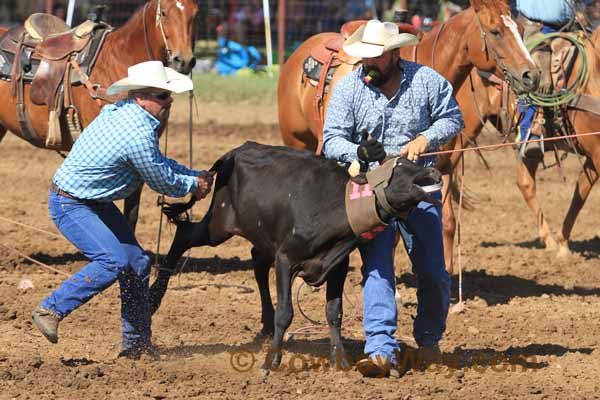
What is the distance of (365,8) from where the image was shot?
21.5 meters

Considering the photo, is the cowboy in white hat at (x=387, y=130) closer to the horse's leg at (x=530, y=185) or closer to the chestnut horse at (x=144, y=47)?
the chestnut horse at (x=144, y=47)

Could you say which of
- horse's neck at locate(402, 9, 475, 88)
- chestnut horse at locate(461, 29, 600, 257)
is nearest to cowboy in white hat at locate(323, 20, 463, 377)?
horse's neck at locate(402, 9, 475, 88)

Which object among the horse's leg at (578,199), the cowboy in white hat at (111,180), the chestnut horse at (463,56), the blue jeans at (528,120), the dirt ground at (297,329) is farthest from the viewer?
the blue jeans at (528,120)

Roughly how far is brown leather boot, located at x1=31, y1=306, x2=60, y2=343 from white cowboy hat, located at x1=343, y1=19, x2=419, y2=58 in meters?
2.36

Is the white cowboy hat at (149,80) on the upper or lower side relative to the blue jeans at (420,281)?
upper

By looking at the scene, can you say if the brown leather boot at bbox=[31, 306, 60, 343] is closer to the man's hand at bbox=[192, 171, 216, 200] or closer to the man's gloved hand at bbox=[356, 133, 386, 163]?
the man's hand at bbox=[192, 171, 216, 200]

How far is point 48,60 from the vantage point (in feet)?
29.3

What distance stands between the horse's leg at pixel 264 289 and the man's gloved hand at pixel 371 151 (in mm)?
1466

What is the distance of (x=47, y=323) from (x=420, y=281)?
88.7 inches

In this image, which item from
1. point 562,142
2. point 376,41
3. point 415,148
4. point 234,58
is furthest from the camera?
point 234,58

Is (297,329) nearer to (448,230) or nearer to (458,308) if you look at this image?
(458,308)

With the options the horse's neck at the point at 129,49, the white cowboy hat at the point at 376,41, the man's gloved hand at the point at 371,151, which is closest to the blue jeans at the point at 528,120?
the horse's neck at the point at 129,49

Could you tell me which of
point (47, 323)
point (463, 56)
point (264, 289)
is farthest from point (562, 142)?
point (47, 323)

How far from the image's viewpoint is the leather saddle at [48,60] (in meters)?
8.86
